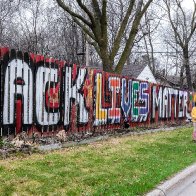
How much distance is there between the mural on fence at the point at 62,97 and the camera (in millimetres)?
10281

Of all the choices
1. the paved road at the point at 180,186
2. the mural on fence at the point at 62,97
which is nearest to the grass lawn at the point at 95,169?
the paved road at the point at 180,186

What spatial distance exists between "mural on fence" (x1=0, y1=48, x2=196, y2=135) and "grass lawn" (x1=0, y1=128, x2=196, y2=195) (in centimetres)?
111

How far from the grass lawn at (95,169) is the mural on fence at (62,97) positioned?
→ 1.11 metres

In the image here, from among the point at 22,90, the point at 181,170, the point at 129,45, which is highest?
the point at 129,45

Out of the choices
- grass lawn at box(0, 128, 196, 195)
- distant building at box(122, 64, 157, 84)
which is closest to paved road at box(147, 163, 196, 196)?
grass lawn at box(0, 128, 196, 195)

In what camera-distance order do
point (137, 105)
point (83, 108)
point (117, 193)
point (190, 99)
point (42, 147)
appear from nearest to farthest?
point (117, 193), point (42, 147), point (83, 108), point (137, 105), point (190, 99)

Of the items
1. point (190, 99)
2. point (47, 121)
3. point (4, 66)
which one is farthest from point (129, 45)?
point (4, 66)

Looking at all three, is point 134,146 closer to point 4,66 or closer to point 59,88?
point 59,88

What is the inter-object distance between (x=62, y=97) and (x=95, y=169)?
404 centimetres

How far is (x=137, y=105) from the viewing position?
58.5ft

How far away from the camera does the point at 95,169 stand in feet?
28.7

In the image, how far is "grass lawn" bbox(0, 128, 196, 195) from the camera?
7051 millimetres

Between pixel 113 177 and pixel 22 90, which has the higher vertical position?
pixel 22 90

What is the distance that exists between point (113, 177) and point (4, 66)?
11.8 ft
